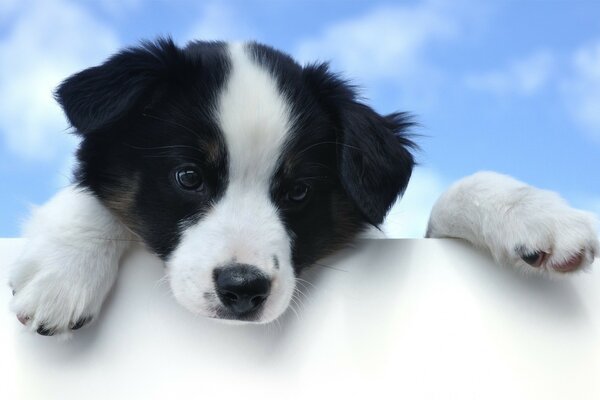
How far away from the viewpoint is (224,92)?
2270mm

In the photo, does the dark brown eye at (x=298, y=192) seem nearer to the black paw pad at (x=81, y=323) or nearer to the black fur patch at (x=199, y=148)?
the black fur patch at (x=199, y=148)

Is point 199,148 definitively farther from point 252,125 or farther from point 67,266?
point 67,266

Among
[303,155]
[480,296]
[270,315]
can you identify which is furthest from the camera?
[303,155]

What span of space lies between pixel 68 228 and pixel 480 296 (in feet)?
4.25

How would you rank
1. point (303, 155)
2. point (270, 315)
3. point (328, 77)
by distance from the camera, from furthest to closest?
1. point (328, 77)
2. point (303, 155)
3. point (270, 315)

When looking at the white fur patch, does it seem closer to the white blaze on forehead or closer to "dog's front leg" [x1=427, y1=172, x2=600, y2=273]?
the white blaze on forehead

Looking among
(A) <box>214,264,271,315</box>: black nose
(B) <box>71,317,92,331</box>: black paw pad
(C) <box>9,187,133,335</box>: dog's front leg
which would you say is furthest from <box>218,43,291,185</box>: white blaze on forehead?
(B) <box>71,317,92,331</box>: black paw pad

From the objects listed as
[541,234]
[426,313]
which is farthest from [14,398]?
[541,234]

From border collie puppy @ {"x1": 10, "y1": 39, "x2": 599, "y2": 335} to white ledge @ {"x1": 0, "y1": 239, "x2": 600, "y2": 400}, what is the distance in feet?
0.31

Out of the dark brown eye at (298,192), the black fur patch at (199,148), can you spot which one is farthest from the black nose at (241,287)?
the dark brown eye at (298,192)

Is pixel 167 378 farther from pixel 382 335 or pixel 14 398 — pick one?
pixel 382 335

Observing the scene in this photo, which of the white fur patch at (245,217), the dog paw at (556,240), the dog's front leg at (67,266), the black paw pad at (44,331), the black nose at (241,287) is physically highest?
the dog paw at (556,240)

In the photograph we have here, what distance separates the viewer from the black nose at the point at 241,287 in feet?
6.35

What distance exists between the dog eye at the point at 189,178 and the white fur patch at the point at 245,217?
0.33 ft
